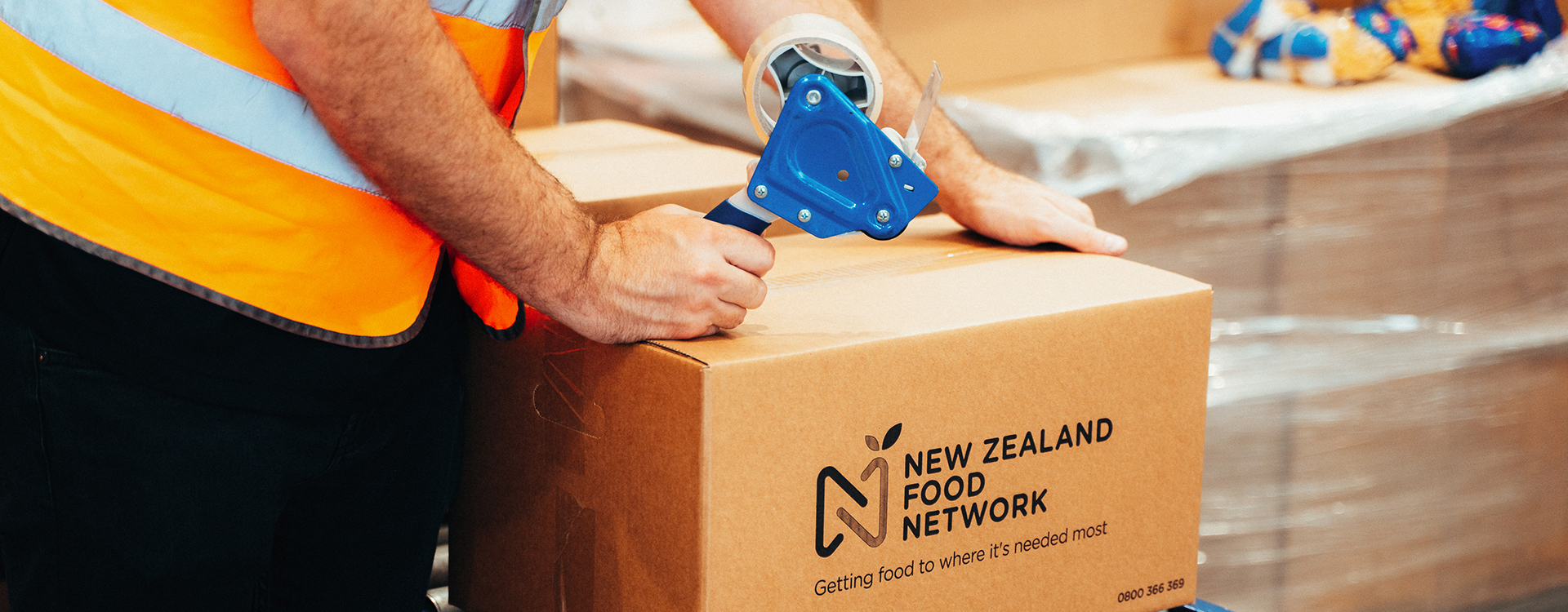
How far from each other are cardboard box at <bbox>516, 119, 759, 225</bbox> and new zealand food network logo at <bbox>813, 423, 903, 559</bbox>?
1.20 feet

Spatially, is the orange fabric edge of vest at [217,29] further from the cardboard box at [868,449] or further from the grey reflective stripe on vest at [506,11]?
the cardboard box at [868,449]

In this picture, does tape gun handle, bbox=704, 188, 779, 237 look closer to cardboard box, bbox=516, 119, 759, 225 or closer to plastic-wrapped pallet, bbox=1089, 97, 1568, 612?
cardboard box, bbox=516, 119, 759, 225

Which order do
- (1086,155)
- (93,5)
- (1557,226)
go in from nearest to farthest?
1. (93,5)
2. (1086,155)
3. (1557,226)

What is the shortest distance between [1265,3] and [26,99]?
5.23 ft

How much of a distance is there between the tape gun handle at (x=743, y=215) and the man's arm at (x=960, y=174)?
277 millimetres

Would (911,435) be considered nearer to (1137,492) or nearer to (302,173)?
(1137,492)

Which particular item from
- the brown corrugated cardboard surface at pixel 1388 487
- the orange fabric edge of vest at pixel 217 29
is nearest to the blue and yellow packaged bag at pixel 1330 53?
the brown corrugated cardboard surface at pixel 1388 487

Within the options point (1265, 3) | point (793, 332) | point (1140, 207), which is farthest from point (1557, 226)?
point (793, 332)

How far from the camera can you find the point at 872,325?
0.79m

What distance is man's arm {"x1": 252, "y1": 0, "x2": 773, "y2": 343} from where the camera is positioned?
64cm

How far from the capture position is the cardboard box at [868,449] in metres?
0.74

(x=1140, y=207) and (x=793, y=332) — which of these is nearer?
(x=793, y=332)

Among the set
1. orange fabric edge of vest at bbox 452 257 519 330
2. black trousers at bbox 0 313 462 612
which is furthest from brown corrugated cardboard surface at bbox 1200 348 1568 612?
black trousers at bbox 0 313 462 612

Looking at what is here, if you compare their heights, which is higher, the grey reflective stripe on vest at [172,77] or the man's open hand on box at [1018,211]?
the grey reflective stripe on vest at [172,77]
